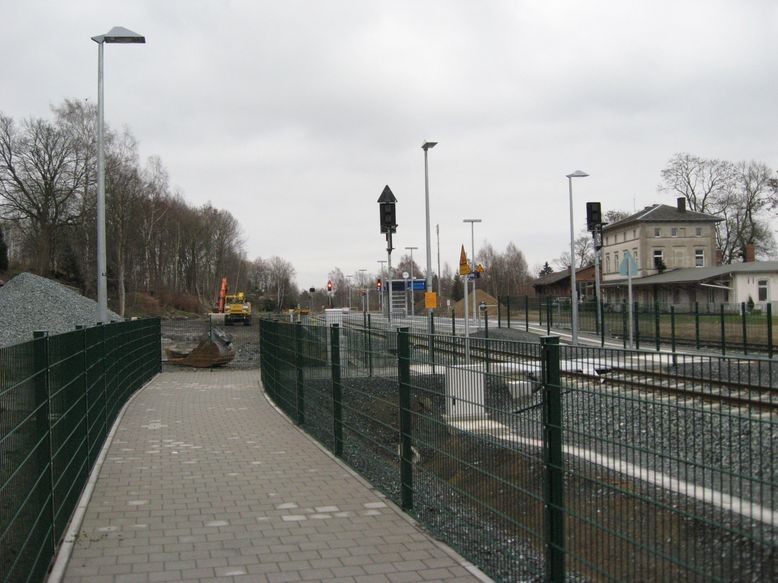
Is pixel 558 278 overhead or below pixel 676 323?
overhead

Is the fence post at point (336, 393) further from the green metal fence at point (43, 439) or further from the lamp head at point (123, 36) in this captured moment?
the lamp head at point (123, 36)

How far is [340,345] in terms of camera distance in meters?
8.30

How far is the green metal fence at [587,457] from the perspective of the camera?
2734 millimetres

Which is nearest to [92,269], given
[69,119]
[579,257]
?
[69,119]

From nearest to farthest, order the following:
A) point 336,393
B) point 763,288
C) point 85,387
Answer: point 85,387 < point 336,393 < point 763,288

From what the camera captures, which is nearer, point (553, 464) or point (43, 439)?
point (553, 464)

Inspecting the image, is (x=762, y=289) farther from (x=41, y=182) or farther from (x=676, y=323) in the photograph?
(x=41, y=182)

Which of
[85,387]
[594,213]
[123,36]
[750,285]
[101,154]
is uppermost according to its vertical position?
[123,36]

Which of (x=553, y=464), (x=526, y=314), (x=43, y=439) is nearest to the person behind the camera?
(x=553, y=464)

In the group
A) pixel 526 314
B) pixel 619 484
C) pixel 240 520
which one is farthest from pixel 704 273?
pixel 619 484

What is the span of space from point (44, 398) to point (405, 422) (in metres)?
2.80

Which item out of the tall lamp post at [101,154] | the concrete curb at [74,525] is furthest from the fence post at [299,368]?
the tall lamp post at [101,154]

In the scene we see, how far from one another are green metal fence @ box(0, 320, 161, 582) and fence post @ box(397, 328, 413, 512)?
2.60m

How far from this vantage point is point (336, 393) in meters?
8.39
